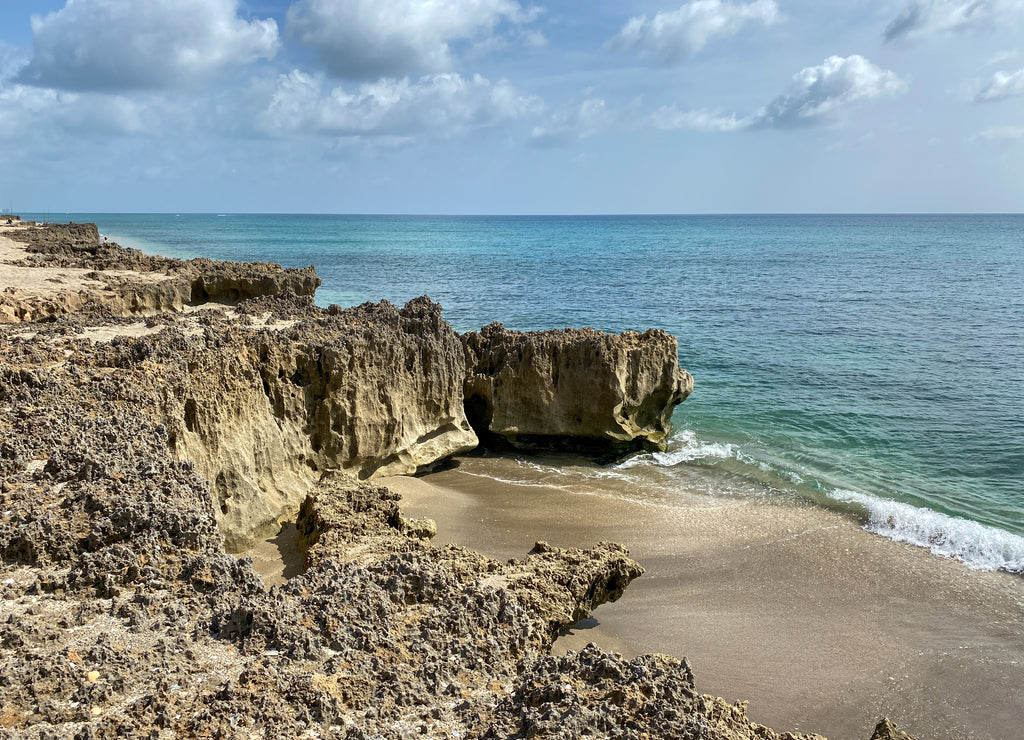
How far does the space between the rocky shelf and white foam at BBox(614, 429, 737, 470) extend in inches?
194

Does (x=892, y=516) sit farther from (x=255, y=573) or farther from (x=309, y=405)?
(x=255, y=573)

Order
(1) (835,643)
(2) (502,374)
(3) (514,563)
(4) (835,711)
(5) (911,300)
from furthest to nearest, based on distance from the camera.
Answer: (5) (911,300)
(2) (502,374)
(1) (835,643)
(4) (835,711)
(3) (514,563)

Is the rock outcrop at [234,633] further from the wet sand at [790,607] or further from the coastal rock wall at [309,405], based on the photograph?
the wet sand at [790,607]

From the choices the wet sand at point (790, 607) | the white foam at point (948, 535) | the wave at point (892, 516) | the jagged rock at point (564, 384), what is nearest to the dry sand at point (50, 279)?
the jagged rock at point (564, 384)

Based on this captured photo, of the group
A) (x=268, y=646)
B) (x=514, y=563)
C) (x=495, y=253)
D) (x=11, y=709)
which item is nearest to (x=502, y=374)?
(x=514, y=563)

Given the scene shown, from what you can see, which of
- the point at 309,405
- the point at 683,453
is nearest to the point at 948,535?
the point at 683,453

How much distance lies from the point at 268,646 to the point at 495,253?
76.7m

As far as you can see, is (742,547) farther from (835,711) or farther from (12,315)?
(12,315)

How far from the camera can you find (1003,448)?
1694 centimetres

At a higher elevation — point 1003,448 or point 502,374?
point 502,374

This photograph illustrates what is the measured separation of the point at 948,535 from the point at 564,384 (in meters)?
7.79

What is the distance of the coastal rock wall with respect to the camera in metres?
9.28

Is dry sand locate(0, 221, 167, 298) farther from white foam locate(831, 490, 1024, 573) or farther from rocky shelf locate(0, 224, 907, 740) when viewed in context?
white foam locate(831, 490, 1024, 573)

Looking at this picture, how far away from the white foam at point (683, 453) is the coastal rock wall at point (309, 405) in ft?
13.4
